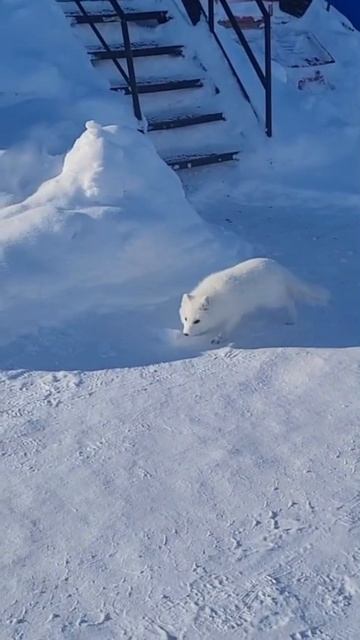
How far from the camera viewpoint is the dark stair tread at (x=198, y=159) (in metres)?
6.04

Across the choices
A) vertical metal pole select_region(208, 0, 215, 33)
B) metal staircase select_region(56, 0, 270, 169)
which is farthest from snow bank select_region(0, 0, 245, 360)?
vertical metal pole select_region(208, 0, 215, 33)

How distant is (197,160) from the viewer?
6.09 meters

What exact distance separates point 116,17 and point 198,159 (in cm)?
180

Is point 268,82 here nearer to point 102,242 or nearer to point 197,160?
point 197,160

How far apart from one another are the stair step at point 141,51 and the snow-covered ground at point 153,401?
1.65 feet

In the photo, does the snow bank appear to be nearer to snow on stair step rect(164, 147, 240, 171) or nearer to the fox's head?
the fox's head

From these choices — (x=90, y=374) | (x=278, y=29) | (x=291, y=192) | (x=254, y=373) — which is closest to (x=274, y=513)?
(x=254, y=373)

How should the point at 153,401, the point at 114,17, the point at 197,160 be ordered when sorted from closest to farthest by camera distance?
the point at 153,401 < the point at 197,160 < the point at 114,17

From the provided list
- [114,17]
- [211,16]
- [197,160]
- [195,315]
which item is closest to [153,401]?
[195,315]

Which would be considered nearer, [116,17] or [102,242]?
[102,242]

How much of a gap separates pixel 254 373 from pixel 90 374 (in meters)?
0.73

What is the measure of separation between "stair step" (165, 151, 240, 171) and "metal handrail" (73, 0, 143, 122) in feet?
1.33

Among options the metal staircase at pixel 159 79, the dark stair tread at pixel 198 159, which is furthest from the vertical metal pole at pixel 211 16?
the dark stair tread at pixel 198 159

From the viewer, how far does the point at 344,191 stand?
19.9 feet
